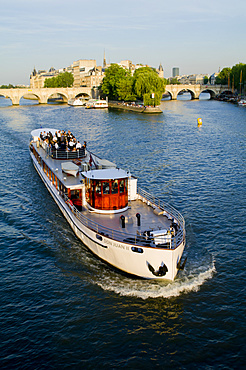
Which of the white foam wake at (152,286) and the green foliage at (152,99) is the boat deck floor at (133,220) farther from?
the green foliage at (152,99)

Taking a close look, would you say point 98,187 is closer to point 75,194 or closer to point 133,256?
point 75,194

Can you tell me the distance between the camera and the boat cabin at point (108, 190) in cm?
1772

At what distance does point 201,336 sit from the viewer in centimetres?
1260

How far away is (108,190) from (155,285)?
514cm

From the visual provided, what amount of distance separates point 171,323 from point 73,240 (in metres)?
7.95

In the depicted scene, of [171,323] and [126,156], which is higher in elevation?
[126,156]

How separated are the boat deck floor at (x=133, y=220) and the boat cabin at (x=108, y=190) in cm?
35

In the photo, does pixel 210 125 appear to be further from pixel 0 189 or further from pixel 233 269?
pixel 233 269

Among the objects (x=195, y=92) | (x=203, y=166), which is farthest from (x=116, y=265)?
(x=195, y=92)

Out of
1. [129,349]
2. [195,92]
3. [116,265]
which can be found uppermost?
[195,92]

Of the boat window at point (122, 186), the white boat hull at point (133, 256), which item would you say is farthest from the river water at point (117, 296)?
the boat window at point (122, 186)

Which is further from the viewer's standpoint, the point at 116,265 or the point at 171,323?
the point at 116,265

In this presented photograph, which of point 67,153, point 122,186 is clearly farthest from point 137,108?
point 122,186

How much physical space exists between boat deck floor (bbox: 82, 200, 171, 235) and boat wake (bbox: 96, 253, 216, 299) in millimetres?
2098
